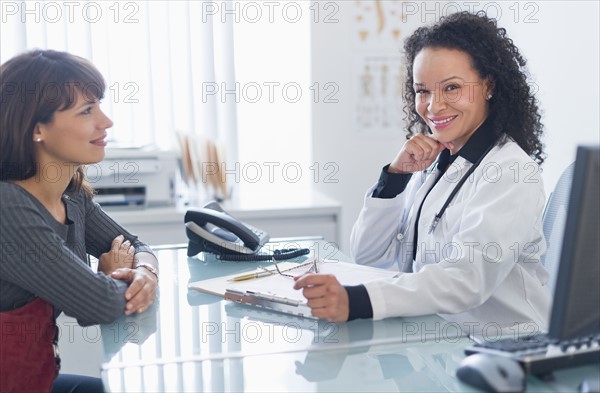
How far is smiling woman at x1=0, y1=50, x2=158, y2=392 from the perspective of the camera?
4.45 feet

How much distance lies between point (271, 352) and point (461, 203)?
611 millimetres

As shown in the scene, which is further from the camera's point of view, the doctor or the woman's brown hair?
the woman's brown hair

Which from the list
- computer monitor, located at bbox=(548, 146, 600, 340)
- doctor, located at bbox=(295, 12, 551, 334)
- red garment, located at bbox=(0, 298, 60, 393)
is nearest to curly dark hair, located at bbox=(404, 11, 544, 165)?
doctor, located at bbox=(295, 12, 551, 334)

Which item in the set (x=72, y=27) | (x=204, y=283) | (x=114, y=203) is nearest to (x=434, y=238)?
(x=204, y=283)

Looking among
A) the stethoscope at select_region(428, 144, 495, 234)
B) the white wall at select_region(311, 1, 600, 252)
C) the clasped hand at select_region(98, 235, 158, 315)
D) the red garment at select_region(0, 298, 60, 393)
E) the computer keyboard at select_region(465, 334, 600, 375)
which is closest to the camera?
the computer keyboard at select_region(465, 334, 600, 375)

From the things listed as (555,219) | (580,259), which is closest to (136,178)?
(555,219)

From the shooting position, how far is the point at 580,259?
0.87 metres

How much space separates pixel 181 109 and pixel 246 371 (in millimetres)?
2226

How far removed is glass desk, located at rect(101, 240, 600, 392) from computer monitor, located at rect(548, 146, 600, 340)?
0.56 feet

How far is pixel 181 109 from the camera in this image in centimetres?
321

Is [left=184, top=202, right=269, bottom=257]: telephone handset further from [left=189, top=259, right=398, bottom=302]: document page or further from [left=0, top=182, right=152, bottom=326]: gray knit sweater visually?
[left=0, top=182, right=152, bottom=326]: gray knit sweater

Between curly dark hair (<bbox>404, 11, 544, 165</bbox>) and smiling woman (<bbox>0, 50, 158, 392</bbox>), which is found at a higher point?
curly dark hair (<bbox>404, 11, 544, 165</bbox>)

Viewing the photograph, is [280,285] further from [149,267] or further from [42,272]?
[42,272]

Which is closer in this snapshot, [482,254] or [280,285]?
[482,254]
